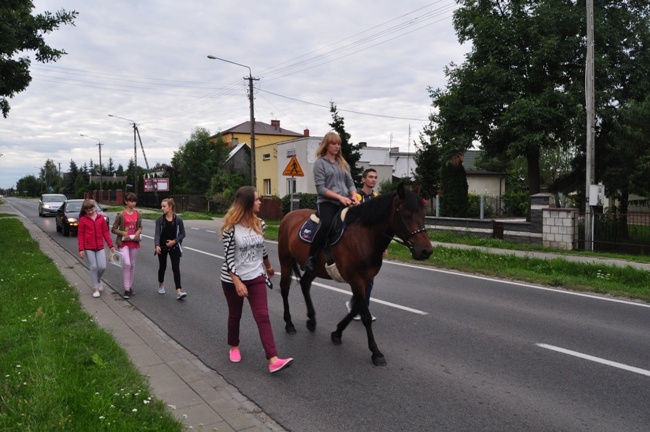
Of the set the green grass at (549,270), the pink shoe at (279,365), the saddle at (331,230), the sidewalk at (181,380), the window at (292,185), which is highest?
the window at (292,185)

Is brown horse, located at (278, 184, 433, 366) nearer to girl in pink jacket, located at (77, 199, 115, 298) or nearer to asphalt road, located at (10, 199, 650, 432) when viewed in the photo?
asphalt road, located at (10, 199, 650, 432)

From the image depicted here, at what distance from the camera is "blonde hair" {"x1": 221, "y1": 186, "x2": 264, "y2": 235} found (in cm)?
502

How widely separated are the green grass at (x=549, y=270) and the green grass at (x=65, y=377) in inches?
335

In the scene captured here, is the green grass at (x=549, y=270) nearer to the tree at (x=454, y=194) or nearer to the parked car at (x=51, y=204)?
the tree at (x=454, y=194)

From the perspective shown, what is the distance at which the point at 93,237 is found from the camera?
9.05 m

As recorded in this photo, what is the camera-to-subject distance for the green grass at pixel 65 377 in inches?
147

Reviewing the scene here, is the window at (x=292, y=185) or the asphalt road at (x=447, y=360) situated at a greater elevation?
the window at (x=292, y=185)

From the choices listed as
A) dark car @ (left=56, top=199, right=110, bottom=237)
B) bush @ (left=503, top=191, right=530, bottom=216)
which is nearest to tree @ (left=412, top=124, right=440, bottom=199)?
bush @ (left=503, top=191, right=530, bottom=216)

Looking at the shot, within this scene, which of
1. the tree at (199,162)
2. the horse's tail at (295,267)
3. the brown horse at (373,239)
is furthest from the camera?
the tree at (199,162)

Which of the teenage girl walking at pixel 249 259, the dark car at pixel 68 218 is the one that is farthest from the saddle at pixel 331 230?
the dark car at pixel 68 218

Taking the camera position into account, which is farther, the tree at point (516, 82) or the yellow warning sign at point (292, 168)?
the tree at point (516, 82)

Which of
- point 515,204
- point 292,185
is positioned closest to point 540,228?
point 292,185

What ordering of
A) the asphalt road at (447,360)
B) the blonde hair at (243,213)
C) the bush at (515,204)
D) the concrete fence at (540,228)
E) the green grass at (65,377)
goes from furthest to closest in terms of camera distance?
1. the bush at (515,204)
2. the concrete fence at (540,228)
3. the blonde hair at (243,213)
4. the asphalt road at (447,360)
5. the green grass at (65,377)

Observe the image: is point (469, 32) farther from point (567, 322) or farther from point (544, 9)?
point (567, 322)
